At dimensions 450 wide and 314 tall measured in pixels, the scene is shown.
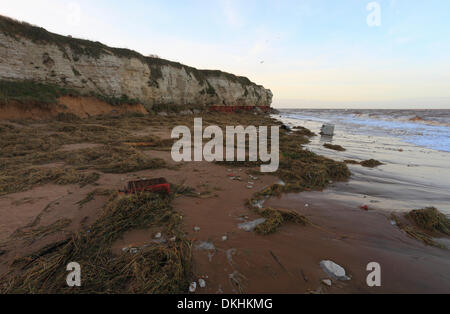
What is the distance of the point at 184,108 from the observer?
2488cm

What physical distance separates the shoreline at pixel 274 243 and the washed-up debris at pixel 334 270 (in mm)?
73

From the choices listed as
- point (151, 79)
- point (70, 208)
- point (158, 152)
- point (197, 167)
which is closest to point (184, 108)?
point (151, 79)

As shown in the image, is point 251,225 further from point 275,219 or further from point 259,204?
point 259,204

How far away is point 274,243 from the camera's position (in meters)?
2.72

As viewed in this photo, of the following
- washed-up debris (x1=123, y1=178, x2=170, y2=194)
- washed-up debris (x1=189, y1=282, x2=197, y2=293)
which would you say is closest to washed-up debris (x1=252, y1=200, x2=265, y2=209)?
washed-up debris (x1=123, y1=178, x2=170, y2=194)

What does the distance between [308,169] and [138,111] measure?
18265 millimetres

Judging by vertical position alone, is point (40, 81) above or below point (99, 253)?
above

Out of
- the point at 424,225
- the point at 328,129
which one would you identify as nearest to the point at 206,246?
the point at 424,225

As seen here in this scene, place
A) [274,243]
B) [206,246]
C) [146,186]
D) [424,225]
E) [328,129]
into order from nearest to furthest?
1. [206,246]
2. [274,243]
3. [424,225]
4. [146,186]
5. [328,129]

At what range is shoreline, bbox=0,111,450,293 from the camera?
2076 mm

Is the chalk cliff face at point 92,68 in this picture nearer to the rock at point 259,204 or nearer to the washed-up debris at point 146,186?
the washed-up debris at point 146,186

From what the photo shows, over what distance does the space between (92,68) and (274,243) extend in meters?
20.9

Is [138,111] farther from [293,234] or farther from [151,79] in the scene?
[293,234]

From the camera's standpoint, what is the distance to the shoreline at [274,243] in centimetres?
208
